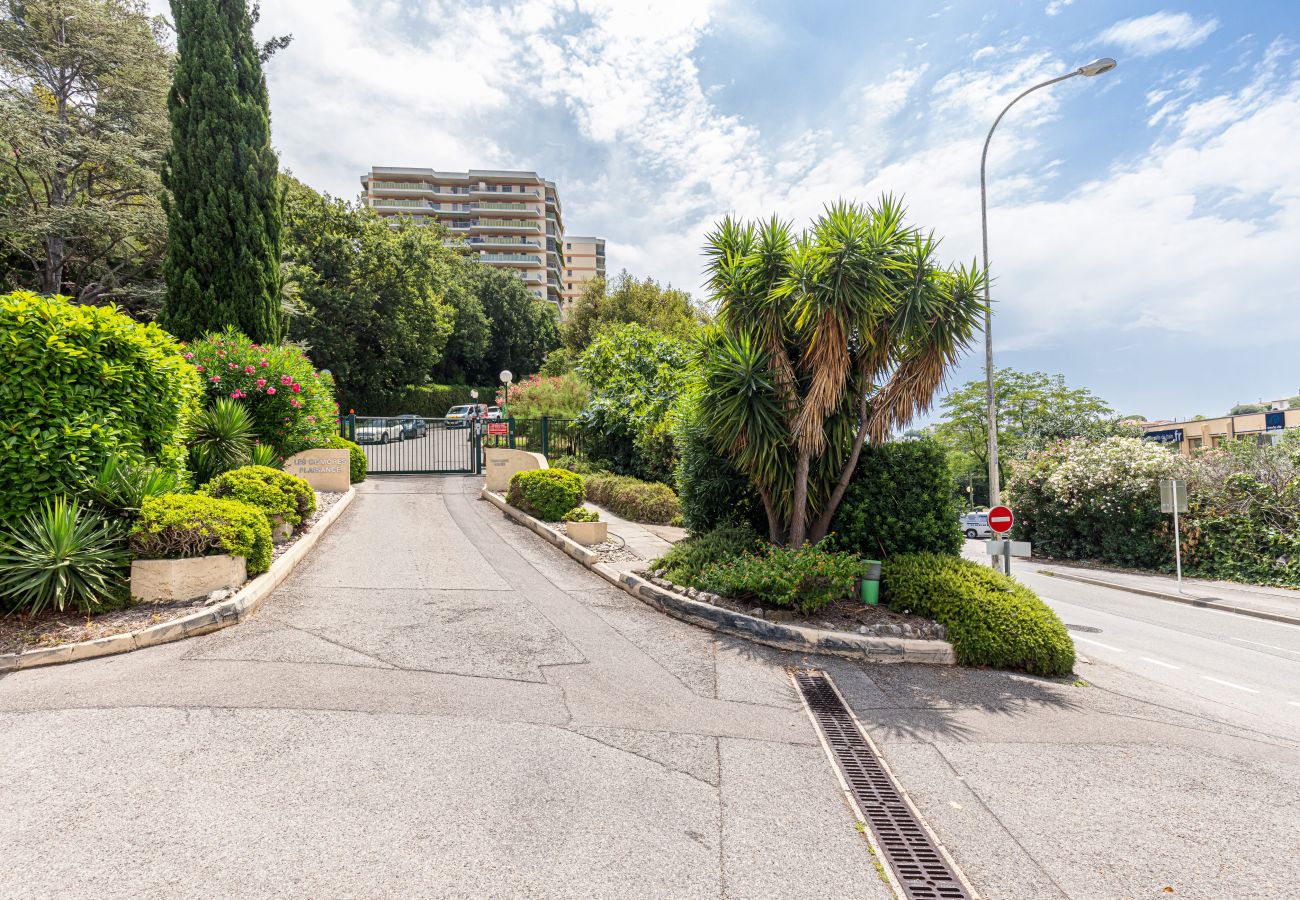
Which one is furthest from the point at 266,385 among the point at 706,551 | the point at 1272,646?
the point at 1272,646

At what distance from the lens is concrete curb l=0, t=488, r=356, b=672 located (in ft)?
17.3

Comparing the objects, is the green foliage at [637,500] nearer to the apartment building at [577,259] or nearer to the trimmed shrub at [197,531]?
the trimmed shrub at [197,531]

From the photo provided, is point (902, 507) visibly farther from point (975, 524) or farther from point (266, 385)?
point (975, 524)

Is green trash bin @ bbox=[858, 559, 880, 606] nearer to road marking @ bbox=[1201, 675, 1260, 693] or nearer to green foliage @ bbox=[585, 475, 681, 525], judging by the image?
road marking @ bbox=[1201, 675, 1260, 693]

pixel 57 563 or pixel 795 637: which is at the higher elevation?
pixel 57 563

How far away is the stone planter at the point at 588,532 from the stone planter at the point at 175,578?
5.18 metres

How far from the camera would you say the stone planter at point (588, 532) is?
1060 cm

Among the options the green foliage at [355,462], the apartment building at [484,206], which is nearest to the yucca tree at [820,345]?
the green foliage at [355,462]

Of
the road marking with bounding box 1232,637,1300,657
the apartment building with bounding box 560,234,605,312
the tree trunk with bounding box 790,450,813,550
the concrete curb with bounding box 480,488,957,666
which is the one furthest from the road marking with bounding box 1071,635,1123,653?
the apartment building with bounding box 560,234,605,312

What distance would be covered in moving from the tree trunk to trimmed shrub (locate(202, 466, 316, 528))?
7.17 m

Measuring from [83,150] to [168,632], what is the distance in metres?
20.0

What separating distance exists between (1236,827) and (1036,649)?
2625 millimetres

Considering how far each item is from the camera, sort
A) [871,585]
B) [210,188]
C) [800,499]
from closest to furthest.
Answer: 1. [871,585]
2. [800,499]
3. [210,188]

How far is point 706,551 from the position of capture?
8344 millimetres
